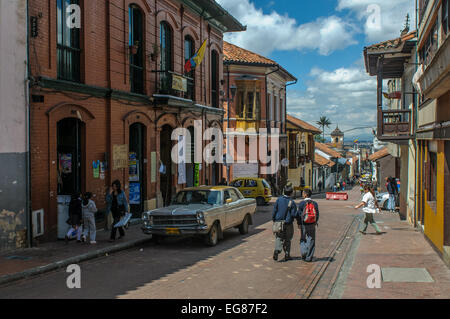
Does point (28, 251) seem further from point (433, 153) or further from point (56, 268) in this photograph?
point (433, 153)

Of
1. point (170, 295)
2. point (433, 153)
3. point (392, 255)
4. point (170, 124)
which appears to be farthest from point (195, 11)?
point (170, 295)

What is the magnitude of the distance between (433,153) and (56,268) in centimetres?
1000

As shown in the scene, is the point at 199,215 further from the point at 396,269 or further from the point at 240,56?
the point at 240,56

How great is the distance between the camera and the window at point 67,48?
13734mm

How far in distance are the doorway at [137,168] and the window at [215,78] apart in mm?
8154

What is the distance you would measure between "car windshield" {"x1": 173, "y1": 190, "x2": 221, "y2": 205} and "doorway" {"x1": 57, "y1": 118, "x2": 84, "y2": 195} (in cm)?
312

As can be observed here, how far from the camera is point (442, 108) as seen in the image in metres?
11.1

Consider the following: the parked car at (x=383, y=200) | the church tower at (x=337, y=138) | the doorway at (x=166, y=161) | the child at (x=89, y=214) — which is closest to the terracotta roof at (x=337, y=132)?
the church tower at (x=337, y=138)

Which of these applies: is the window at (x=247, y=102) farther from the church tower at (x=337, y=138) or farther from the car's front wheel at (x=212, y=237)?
the church tower at (x=337, y=138)

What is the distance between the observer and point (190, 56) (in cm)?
2262

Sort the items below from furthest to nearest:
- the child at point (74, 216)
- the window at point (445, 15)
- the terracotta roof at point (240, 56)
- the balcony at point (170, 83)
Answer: the terracotta roof at point (240, 56) → the balcony at point (170, 83) → the child at point (74, 216) → the window at point (445, 15)

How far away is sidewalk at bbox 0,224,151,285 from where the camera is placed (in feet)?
30.9

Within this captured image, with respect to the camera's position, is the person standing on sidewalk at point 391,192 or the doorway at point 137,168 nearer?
the doorway at point 137,168

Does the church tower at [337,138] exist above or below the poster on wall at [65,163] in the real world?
above
